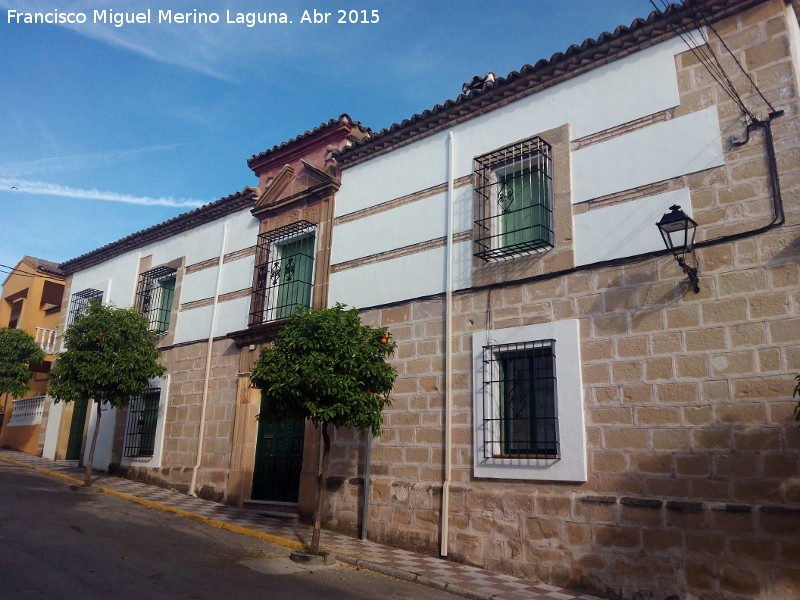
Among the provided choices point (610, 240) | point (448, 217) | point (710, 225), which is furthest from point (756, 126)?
point (448, 217)

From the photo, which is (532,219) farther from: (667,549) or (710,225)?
(667,549)

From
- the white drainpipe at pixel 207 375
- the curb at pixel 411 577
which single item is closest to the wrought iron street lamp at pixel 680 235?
the curb at pixel 411 577

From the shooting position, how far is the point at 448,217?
8.27 metres

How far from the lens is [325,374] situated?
670 cm

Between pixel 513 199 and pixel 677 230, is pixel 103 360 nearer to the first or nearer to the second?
pixel 513 199

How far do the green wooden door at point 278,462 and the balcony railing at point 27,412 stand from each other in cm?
820

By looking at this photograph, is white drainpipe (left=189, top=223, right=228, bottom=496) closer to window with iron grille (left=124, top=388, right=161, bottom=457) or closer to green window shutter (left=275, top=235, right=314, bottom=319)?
green window shutter (left=275, top=235, right=314, bottom=319)

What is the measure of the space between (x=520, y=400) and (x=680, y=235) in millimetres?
2462

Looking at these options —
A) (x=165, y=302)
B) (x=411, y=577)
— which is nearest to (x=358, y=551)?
(x=411, y=577)

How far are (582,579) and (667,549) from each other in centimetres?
89

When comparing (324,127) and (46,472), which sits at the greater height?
(324,127)

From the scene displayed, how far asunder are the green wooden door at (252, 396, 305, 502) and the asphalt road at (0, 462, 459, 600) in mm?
1510

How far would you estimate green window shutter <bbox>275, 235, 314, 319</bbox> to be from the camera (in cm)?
1027

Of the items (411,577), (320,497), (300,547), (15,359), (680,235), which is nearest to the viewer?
(680,235)
